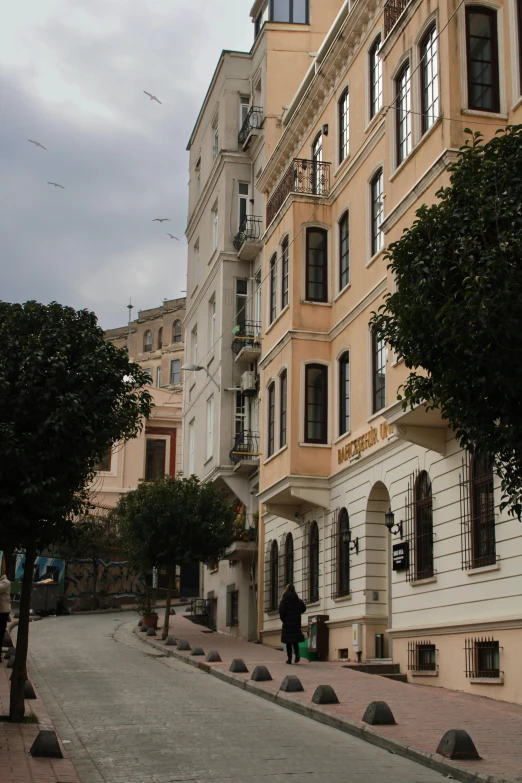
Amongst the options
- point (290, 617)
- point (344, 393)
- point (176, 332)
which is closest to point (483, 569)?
point (290, 617)

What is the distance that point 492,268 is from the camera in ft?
31.9

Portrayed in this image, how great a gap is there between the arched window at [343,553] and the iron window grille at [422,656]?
4.24 metres

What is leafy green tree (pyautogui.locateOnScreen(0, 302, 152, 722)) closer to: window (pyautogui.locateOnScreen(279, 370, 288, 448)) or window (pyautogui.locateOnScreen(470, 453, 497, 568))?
window (pyautogui.locateOnScreen(470, 453, 497, 568))

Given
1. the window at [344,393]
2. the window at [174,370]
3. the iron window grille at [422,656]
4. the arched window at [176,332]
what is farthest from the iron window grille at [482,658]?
the arched window at [176,332]

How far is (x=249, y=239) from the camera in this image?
1379 inches

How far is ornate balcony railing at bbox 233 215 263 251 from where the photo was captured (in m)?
35.2

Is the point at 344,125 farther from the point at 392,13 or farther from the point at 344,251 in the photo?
the point at 392,13

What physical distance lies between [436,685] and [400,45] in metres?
11.9

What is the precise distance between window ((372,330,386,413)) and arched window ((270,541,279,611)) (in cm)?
872

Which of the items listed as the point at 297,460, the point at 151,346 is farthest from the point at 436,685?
the point at 151,346

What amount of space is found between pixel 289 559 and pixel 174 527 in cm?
395

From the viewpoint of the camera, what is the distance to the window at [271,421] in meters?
28.5

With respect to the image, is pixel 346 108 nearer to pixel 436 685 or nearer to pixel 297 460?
pixel 297 460

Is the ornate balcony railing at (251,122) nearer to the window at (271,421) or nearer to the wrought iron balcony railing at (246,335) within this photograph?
the wrought iron balcony railing at (246,335)
